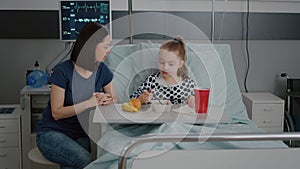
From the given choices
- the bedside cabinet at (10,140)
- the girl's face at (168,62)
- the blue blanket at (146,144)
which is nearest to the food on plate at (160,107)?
the blue blanket at (146,144)

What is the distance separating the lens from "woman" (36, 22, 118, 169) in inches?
95.2

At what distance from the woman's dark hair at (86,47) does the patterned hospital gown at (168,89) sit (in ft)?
1.22

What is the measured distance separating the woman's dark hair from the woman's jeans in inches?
16.7

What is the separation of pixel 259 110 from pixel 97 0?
1.50m

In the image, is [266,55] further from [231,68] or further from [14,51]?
[14,51]

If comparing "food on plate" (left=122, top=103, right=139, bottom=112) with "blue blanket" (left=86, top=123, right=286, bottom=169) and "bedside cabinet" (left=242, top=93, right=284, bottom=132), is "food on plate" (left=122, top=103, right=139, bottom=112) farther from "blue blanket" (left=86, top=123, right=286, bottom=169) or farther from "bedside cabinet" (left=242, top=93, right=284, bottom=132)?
"bedside cabinet" (left=242, top=93, right=284, bottom=132)

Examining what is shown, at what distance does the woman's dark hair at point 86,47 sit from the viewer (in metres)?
2.53

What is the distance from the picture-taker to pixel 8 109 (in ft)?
10.6

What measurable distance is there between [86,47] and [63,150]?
0.59 meters

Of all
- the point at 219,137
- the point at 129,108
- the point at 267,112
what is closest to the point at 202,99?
the point at 129,108

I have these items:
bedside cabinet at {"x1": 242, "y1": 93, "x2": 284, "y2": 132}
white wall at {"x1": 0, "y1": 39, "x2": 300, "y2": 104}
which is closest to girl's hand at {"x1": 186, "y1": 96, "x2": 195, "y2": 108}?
bedside cabinet at {"x1": 242, "y1": 93, "x2": 284, "y2": 132}

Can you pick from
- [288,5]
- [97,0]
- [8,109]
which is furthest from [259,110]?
[8,109]

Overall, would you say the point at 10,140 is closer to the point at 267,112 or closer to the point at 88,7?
the point at 88,7

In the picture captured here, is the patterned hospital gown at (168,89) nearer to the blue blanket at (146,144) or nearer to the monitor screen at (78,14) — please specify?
the blue blanket at (146,144)
